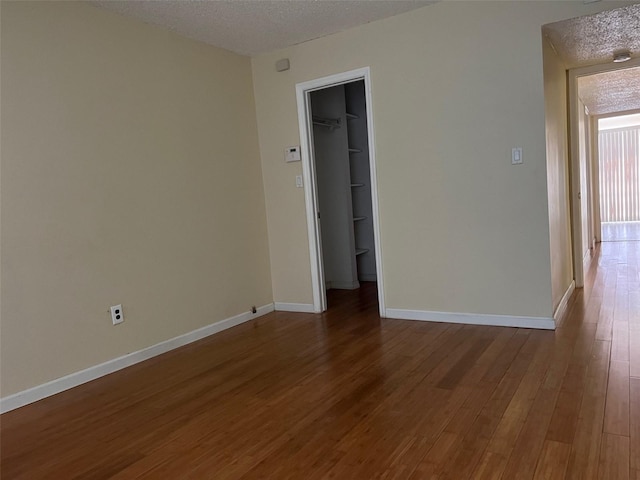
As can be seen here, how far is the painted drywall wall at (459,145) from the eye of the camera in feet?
10.5

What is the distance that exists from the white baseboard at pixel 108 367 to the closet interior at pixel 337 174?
151cm

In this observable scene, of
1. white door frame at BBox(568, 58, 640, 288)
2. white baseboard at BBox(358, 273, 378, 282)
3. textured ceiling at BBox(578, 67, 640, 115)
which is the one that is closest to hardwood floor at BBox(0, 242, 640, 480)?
white door frame at BBox(568, 58, 640, 288)

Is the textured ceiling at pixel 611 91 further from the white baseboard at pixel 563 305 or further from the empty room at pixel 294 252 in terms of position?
the white baseboard at pixel 563 305

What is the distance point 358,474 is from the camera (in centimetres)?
172

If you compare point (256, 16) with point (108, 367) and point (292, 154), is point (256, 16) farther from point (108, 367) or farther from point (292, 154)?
point (108, 367)

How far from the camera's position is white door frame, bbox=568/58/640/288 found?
4250 millimetres

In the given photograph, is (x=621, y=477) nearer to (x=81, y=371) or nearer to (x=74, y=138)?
(x=81, y=371)

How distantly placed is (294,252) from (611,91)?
444 centimetres

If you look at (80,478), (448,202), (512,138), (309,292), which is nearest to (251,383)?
(80,478)

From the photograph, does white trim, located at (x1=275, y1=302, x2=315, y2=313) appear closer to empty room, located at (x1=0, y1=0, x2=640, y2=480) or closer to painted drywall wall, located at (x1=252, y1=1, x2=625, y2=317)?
empty room, located at (x1=0, y1=0, x2=640, y2=480)

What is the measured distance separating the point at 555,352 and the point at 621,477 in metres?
1.31

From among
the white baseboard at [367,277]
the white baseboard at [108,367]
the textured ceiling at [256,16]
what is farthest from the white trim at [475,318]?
the textured ceiling at [256,16]

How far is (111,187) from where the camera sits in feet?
10.1

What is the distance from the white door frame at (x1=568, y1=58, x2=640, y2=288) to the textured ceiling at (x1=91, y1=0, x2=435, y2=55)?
1930 millimetres
